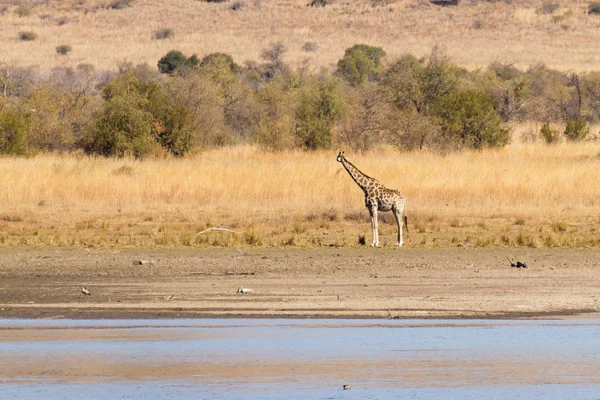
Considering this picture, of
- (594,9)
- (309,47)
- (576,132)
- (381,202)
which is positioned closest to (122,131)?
(576,132)

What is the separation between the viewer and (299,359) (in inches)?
340

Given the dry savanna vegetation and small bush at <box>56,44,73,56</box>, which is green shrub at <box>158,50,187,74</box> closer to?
the dry savanna vegetation

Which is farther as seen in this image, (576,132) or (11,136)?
(576,132)

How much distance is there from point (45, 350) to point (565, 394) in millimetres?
3825

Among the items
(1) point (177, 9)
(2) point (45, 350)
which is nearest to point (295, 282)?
(2) point (45, 350)

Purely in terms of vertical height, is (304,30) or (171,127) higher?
(171,127)

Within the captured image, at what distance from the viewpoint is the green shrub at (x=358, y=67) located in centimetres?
5959

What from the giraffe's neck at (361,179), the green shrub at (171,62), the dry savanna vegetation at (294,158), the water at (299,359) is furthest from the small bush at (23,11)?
the water at (299,359)

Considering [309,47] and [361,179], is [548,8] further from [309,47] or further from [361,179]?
[361,179]

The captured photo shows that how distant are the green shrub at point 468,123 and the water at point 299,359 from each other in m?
21.3

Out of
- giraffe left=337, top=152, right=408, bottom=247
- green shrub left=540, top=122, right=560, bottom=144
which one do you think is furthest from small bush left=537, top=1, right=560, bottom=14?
giraffe left=337, top=152, right=408, bottom=247

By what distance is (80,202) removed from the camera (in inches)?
822

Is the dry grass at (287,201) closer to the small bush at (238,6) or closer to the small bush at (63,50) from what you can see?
the small bush at (63,50)

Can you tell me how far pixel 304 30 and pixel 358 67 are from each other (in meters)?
17.8
